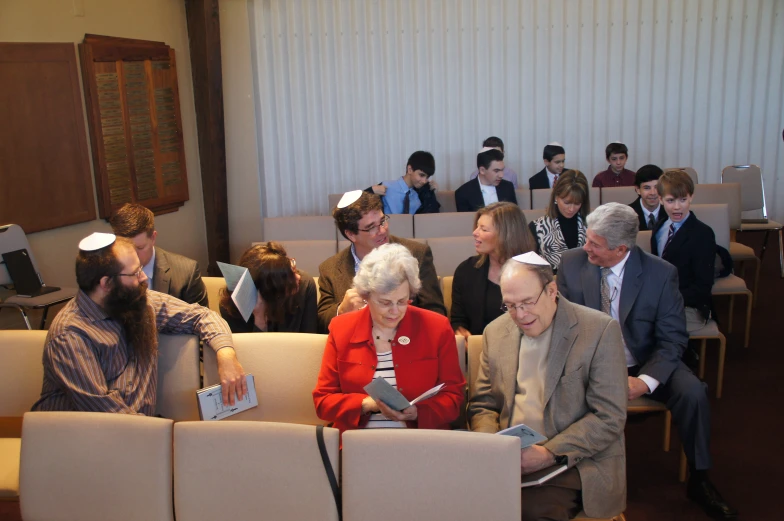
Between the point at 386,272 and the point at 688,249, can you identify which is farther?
the point at 688,249

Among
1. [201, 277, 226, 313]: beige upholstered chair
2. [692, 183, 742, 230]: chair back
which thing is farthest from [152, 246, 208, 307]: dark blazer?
[692, 183, 742, 230]: chair back

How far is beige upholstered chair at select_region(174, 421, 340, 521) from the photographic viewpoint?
2.41 m

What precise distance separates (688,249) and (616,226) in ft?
4.22

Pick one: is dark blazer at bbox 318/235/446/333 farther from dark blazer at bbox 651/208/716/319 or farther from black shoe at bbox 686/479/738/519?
dark blazer at bbox 651/208/716/319

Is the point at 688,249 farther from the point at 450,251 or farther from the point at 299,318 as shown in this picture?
the point at 299,318

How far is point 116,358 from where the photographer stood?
296 cm

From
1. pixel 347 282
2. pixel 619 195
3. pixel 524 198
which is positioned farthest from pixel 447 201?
pixel 347 282

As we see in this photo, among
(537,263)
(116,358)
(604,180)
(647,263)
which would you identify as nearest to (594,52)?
(604,180)

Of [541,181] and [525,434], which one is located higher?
[541,181]

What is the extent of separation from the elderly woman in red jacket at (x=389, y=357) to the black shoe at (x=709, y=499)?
1.42 metres

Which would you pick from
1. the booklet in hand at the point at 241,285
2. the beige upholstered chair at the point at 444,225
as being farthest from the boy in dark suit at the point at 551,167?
the booklet in hand at the point at 241,285

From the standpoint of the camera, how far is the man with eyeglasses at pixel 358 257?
381 centimetres

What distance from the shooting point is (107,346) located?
2920 millimetres

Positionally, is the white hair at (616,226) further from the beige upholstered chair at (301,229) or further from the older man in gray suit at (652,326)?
the beige upholstered chair at (301,229)
